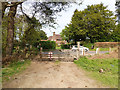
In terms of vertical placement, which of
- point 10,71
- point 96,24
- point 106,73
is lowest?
point 106,73

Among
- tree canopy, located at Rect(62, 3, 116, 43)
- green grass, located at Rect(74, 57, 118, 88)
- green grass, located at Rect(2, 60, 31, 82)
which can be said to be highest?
tree canopy, located at Rect(62, 3, 116, 43)

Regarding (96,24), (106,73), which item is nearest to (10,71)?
(106,73)

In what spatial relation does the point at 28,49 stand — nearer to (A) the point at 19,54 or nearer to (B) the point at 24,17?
(A) the point at 19,54

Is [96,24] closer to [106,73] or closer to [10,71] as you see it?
[106,73]

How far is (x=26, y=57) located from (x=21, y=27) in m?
7.31

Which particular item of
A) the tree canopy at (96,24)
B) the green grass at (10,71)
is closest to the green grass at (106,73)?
the green grass at (10,71)

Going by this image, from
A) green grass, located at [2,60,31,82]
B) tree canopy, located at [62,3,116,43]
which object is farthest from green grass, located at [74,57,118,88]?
tree canopy, located at [62,3,116,43]

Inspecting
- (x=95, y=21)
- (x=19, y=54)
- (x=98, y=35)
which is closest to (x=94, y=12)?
(x=95, y=21)

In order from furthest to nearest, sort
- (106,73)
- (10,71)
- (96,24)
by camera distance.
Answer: (96,24)
(10,71)
(106,73)

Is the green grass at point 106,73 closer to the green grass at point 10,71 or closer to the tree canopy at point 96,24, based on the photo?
the green grass at point 10,71

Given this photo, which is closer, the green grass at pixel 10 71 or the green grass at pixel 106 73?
the green grass at pixel 106 73

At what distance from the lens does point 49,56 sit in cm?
809

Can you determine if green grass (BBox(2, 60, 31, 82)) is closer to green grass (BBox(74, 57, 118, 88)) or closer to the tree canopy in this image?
green grass (BBox(74, 57, 118, 88))

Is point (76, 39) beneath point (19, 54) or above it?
above
